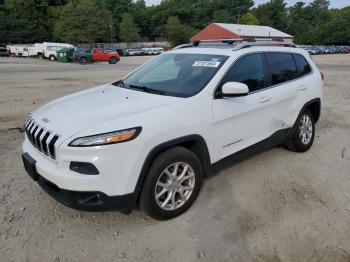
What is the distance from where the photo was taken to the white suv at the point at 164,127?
298 cm

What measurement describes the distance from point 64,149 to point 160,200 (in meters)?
1.06

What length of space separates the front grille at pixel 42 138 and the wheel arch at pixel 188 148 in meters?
0.81

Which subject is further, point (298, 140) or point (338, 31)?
point (338, 31)

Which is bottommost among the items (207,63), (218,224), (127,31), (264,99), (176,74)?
(218,224)

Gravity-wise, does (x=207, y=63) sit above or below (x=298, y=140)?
above

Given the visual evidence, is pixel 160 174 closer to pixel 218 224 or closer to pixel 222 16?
pixel 218 224

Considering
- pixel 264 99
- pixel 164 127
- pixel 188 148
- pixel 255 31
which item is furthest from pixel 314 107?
pixel 255 31

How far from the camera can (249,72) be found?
13.8 feet

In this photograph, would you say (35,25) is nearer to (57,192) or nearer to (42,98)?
(42,98)

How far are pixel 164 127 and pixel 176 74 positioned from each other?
3.72ft

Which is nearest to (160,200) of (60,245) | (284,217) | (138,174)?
(138,174)

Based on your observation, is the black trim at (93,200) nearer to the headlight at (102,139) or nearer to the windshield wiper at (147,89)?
the headlight at (102,139)

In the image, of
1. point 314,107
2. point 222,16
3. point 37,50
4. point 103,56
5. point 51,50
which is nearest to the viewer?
point 314,107

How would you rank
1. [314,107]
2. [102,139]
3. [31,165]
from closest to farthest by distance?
1. [102,139]
2. [31,165]
3. [314,107]
